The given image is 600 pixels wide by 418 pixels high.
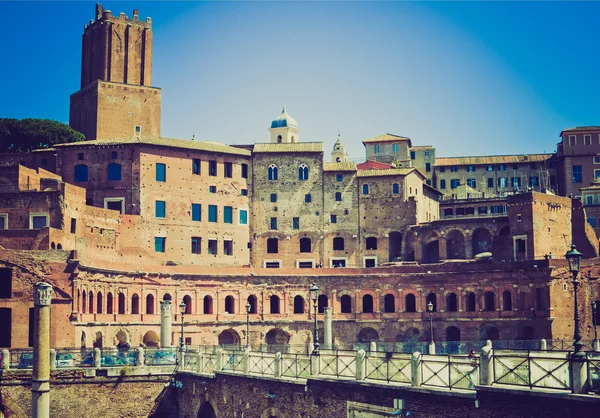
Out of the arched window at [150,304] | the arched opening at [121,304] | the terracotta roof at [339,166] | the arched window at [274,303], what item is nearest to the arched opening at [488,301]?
the arched window at [274,303]

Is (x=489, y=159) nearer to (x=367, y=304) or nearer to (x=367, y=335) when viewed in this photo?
(x=367, y=304)

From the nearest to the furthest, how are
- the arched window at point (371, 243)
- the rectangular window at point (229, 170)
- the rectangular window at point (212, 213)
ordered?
the rectangular window at point (212, 213), the rectangular window at point (229, 170), the arched window at point (371, 243)

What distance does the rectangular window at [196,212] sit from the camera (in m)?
79.6

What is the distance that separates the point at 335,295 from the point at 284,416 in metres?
43.8

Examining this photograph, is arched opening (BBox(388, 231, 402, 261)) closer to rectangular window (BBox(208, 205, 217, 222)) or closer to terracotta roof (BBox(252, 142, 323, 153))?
terracotta roof (BBox(252, 142, 323, 153))

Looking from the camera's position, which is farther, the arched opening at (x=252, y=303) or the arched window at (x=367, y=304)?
the arched window at (x=367, y=304)

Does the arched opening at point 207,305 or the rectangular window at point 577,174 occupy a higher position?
the rectangular window at point 577,174

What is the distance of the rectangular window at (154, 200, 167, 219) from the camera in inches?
3041

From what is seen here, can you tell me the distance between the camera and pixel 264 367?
1458 inches

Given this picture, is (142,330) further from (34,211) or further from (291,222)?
(291,222)

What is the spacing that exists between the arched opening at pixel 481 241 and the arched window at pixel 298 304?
15952mm

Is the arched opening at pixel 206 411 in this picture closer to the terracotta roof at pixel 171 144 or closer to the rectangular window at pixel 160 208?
the rectangular window at pixel 160 208

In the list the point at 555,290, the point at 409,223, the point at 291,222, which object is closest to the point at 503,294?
the point at 555,290

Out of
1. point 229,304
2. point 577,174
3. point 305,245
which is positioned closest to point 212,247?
point 229,304
